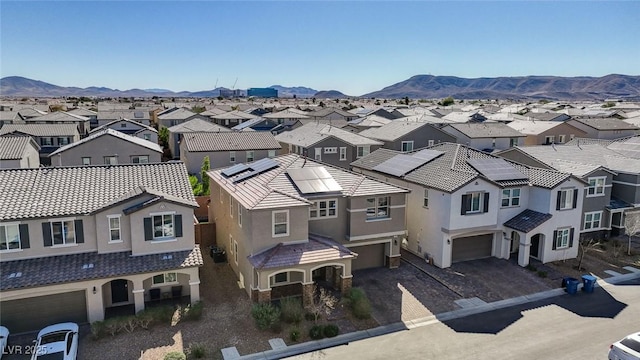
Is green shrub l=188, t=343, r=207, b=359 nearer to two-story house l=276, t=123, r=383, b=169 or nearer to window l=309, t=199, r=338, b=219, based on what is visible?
window l=309, t=199, r=338, b=219

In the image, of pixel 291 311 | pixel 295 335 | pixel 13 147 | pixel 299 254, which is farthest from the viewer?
pixel 13 147

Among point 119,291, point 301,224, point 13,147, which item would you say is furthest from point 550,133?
point 13,147

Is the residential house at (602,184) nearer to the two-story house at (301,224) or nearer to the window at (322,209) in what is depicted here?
the two-story house at (301,224)

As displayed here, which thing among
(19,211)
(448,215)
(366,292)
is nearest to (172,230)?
(19,211)

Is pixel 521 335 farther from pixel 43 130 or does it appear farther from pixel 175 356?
pixel 43 130

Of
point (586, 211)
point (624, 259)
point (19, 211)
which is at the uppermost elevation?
point (19, 211)

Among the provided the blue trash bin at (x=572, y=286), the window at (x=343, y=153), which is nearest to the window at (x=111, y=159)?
A: the window at (x=343, y=153)

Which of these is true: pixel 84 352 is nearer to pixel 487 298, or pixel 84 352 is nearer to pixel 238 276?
pixel 238 276
